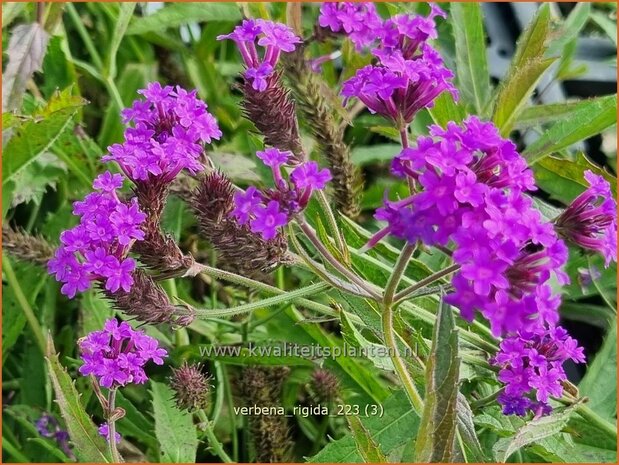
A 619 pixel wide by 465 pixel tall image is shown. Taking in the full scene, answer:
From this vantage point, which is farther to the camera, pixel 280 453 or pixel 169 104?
pixel 280 453

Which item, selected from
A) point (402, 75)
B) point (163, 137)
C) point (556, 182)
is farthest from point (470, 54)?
point (163, 137)

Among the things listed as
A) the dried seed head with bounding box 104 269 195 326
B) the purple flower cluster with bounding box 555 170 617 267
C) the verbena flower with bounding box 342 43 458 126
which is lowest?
the dried seed head with bounding box 104 269 195 326

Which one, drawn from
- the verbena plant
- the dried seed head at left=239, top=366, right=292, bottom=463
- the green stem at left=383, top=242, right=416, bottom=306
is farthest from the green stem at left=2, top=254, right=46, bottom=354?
the green stem at left=383, top=242, right=416, bottom=306

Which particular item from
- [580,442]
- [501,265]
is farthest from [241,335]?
[501,265]

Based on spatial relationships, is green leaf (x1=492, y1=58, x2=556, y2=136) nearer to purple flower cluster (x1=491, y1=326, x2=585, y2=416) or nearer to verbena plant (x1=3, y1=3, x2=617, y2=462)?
verbena plant (x1=3, y1=3, x2=617, y2=462)

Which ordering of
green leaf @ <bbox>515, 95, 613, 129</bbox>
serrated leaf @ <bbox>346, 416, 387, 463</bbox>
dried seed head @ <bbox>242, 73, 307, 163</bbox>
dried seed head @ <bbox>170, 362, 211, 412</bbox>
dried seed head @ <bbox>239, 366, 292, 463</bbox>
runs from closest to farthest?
serrated leaf @ <bbox>346, 416, 387, 463</bbox>, dried seed head @ <bbox>242, 73, 307, 163</bbox>, dried seed head @ <bbox>170, 362, 211, 412</bbox>, dried seed head @ <bbox>239, 366, 292, 463</bbox>, green leaf @ <bbox>515, 95, 613, 129</bbox>

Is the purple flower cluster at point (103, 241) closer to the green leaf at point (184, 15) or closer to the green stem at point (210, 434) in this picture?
the green stem at point (210, 434)

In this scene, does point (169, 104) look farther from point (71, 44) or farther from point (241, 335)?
point (71, 44)
